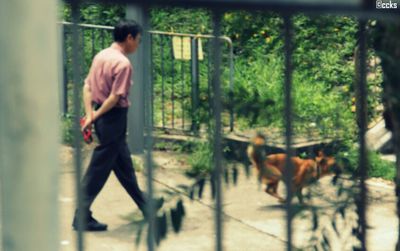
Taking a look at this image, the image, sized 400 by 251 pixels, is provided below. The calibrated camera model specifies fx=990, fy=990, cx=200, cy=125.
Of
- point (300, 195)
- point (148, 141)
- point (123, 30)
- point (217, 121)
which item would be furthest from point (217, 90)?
point (123, 30)

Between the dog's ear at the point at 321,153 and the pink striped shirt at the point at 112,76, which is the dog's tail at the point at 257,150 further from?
the pink striped shirt at the point at 112,76

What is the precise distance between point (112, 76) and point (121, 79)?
0.06m

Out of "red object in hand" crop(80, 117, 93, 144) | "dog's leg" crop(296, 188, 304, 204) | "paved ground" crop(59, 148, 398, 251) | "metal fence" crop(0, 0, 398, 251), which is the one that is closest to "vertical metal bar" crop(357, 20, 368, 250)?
"metal fence" crop(0, 0, 398, 251)

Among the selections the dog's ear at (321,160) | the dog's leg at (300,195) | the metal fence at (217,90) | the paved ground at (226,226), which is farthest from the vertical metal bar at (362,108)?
the paved ground at (226,226)

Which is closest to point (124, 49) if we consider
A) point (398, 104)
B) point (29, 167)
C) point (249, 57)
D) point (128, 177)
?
point (128, 177)

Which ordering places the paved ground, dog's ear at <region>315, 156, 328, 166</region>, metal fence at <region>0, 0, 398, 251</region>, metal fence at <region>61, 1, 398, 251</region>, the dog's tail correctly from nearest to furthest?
metal fence at <region>0, 0, 398, 251</region> < metal fence at <region>61, 1, 398, 251</region> < the dog's tail < dog's ear at <region>315, 156, 328, 166</region> < the paved ground

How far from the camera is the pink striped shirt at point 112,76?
19.8 ft

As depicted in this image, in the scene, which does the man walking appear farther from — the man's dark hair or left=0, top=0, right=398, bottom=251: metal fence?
left=0, top=0, right=398, bottom=251: metal fence

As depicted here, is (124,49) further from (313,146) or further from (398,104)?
(398,104)

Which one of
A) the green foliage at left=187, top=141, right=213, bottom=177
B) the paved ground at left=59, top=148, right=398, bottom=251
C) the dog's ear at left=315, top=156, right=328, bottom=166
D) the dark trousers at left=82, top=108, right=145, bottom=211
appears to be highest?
the green foliage at left=187, top=141, right=213, bottom=177

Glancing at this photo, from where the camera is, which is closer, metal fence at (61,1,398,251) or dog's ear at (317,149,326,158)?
metal fence at (61,1,398,251)

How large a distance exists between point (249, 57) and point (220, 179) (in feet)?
19.9

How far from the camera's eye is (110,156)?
6.24m

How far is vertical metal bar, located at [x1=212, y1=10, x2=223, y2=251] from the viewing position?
2.11m
